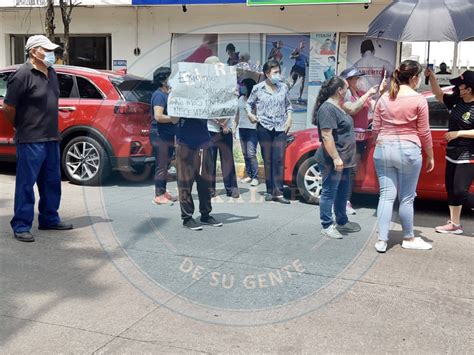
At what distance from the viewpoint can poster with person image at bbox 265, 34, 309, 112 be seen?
37.1ft

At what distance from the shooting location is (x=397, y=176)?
5438mm

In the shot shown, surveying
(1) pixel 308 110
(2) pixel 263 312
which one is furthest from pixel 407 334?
(1) pixel 308 110

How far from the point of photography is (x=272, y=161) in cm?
754

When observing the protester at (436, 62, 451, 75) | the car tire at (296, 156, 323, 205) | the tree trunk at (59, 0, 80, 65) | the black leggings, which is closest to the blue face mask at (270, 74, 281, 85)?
the car tire at (296, 156, 323, 205)

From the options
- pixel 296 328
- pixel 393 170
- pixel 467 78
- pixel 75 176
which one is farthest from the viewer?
pixel 75 176

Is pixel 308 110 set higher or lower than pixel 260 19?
lower

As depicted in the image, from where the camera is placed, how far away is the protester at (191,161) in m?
5.89

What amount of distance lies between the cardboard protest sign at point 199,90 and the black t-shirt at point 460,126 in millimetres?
2435

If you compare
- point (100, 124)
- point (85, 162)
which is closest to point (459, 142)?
point (100, 124)

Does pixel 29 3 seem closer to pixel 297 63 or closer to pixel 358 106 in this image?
pixel 297 63

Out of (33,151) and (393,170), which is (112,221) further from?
(393,170)

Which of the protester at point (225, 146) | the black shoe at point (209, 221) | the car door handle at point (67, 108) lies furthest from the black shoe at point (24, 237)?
the car door handle at point (67, 108)

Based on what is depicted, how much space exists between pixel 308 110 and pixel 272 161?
5.05 meters

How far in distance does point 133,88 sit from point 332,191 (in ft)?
13.6
